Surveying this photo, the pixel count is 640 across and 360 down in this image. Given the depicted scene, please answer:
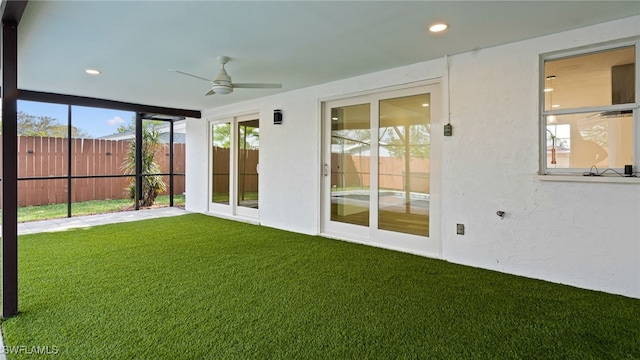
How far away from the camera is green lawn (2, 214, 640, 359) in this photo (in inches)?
74.5

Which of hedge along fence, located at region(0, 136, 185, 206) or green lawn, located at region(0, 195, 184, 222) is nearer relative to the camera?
green lawn, located at region(0, 195, 184, 222)

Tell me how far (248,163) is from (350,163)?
2.40 m

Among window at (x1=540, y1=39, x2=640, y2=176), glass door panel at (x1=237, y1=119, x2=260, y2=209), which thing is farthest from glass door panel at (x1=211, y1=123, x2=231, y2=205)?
window at (x1=540, y1=39, x2=640, y2=176)

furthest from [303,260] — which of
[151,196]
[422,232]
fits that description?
[151,196]

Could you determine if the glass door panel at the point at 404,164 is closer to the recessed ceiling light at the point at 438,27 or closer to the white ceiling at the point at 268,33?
the white ceiling at the point at 268,33

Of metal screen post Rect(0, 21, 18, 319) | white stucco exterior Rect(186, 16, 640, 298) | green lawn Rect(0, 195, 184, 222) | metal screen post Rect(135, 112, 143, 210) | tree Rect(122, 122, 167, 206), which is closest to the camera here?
metal screen post Rect(0, 21, 18, 319)

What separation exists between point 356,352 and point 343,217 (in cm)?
296

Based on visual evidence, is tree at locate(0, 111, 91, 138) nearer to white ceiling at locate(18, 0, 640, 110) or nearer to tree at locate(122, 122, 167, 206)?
tree at locate(122, 122, 167, 206)

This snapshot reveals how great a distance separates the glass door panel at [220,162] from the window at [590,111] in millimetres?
5324

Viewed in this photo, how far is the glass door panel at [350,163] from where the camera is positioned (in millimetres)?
4504

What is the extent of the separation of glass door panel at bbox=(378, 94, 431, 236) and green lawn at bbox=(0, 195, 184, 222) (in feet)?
Answer: 20.0

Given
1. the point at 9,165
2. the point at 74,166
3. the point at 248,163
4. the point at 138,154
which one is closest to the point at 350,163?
the point at 248,163

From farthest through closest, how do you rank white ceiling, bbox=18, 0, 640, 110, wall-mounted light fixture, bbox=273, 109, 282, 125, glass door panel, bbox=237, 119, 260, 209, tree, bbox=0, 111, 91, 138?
tree, bbox=0, 111, 91, 138
glass door panel, bbox=237, 119, 260, 209
wall-mounted light fixture, bbox=273, 109, 282, 125
white ceiling, bbox=18, 0, 640, 110

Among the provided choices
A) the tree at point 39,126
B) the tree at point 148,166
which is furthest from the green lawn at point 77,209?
the tree at point 39,126
